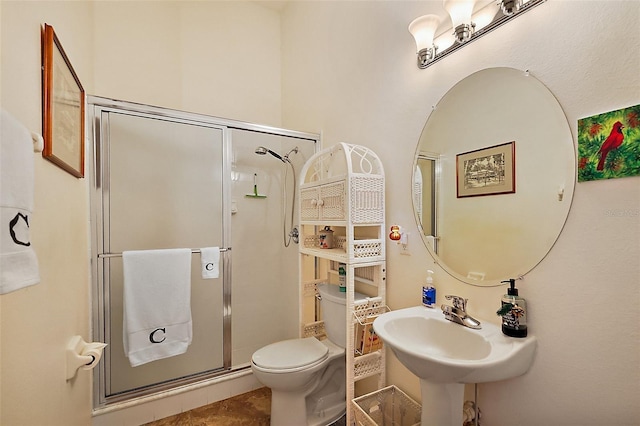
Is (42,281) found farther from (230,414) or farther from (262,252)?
(262,252)

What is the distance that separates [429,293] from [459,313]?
187 millimetres

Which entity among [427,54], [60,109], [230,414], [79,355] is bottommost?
[230,414]

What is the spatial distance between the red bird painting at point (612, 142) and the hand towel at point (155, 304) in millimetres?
1975

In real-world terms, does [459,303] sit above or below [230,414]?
above

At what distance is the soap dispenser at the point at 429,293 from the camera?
1.31m

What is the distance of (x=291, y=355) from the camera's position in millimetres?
1652

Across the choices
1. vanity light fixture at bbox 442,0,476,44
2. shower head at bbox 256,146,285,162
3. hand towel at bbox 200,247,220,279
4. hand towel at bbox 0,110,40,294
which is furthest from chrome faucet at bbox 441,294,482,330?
shower head at bbox 256,146,285,162

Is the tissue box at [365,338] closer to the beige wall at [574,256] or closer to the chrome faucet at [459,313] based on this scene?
the beige wall at [574,256]

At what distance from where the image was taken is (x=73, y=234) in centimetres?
128

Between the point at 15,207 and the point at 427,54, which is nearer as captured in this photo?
the point at 15,207

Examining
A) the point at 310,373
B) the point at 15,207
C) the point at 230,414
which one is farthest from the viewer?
the point at 230,414

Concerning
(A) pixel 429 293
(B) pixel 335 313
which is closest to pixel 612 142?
(A) pixel 429 293

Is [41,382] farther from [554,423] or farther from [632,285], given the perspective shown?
[632,285]

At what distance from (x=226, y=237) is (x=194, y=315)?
0.65 meters
